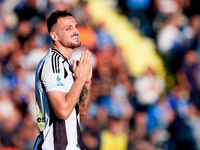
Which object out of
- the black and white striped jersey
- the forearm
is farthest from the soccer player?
the forearm

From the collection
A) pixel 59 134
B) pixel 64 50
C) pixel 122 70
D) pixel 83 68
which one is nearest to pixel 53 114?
pixel 59 134

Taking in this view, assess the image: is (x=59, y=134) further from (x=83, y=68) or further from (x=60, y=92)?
(x=83, y=68)

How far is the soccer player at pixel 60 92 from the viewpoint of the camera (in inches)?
145

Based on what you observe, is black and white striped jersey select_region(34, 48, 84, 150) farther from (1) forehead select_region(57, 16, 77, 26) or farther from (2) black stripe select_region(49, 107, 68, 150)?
(1) forehead select_region(57, 16, 77, 26)

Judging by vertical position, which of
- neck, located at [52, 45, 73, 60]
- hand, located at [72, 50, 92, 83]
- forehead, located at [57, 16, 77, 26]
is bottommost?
hand, located at [72, 50, 92, 83]

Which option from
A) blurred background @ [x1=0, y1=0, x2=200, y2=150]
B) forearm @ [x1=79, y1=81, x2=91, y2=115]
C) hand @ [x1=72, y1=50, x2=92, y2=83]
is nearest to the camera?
hand @ [x1=72, y1=50, x2=92, y2=83]

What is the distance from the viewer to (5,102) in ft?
30.6

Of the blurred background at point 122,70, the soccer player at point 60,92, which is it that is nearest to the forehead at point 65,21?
the soccer player at point 60,92

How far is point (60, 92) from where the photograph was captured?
3.70m

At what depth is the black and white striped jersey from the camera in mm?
3764

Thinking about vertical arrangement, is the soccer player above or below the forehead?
below

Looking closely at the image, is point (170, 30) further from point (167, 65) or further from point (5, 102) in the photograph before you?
point (5, 102)

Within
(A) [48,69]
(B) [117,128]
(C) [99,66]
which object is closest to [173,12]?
(C) [99,66]

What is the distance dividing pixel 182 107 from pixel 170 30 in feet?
6.73
